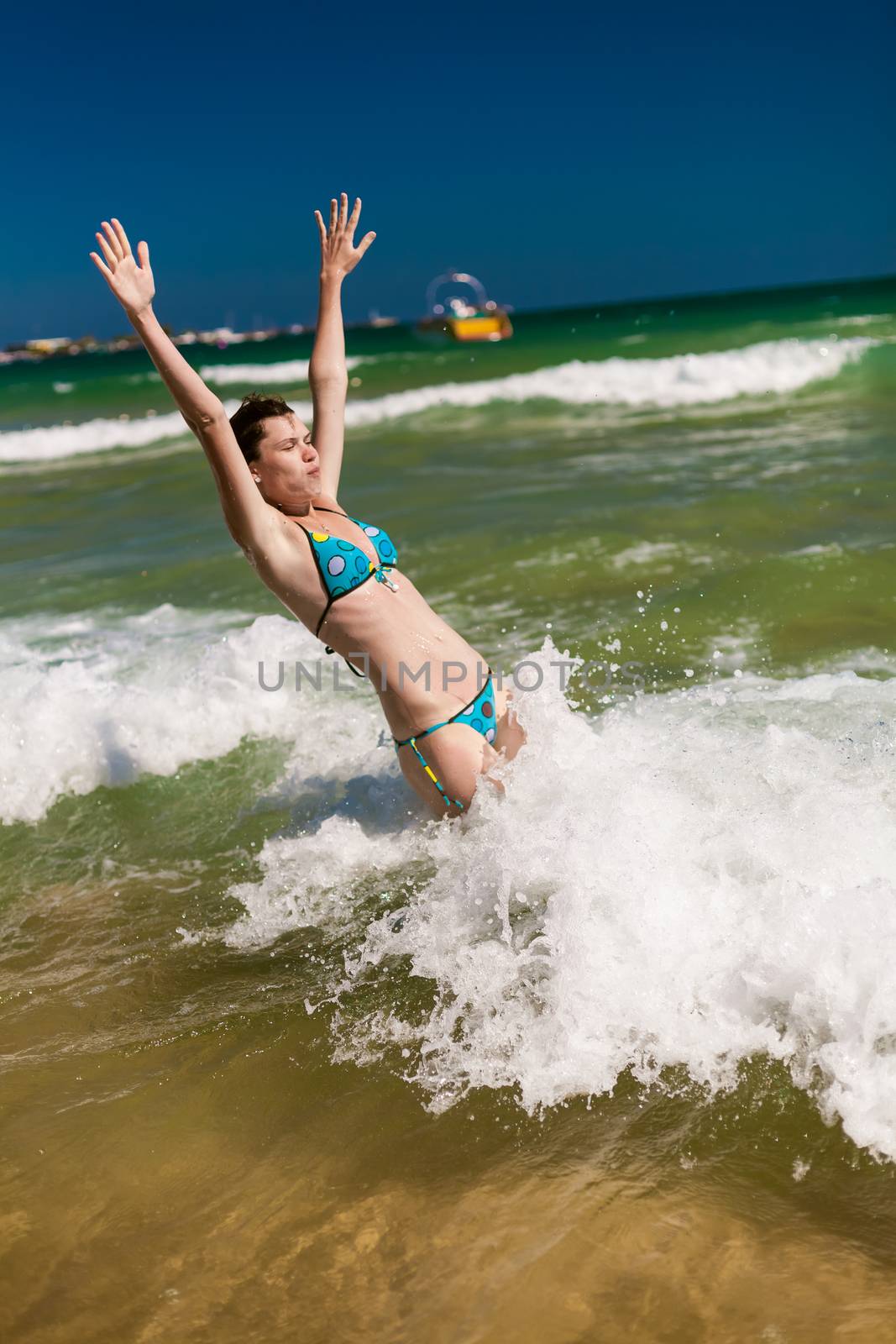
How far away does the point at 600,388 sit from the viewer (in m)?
21.3

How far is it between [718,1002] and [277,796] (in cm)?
256

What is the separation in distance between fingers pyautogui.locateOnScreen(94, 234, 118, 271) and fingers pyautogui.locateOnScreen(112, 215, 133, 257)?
0.12ft

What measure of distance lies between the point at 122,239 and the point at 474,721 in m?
2.01

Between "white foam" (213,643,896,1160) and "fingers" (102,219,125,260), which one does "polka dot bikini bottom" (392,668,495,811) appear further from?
"fingers" (102,219,125,260)

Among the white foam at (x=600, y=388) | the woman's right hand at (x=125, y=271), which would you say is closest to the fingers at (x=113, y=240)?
the woman's right hand at (x=125, y=271)

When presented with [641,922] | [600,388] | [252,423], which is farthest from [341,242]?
[600,388]

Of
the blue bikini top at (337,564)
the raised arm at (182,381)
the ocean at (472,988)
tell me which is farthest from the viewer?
the blue bikini top at (337,564)

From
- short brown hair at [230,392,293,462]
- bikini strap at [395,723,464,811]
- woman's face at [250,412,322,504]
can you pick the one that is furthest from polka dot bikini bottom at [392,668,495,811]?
short brown hair at [230,392,293,462]

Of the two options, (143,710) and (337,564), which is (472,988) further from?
(143,710)

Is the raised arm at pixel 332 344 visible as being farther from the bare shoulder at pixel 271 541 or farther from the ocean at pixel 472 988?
the ocean at pixel 472 988

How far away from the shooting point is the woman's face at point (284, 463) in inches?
154

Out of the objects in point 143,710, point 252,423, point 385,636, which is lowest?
point 143,710

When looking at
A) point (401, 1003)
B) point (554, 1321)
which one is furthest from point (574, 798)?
point (554, 1321)

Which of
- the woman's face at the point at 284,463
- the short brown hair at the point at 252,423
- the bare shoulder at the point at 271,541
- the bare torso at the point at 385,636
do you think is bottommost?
the bare torso at the point at 385,636
